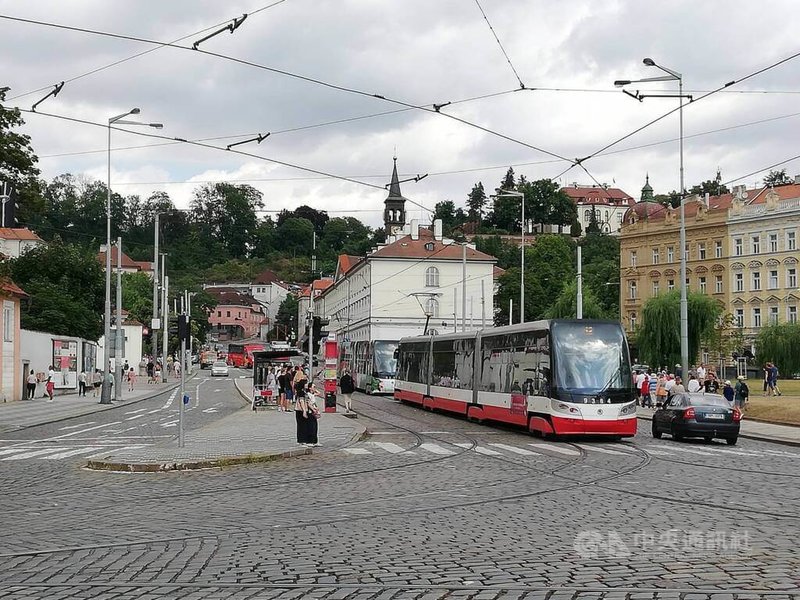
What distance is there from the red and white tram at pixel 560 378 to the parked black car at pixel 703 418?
7.54ft

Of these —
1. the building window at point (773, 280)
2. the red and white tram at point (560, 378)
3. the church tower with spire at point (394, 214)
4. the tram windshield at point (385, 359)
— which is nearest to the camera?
the red and white tram at point (560, 378)

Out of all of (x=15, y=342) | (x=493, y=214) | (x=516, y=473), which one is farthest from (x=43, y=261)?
(x=493, y=214)

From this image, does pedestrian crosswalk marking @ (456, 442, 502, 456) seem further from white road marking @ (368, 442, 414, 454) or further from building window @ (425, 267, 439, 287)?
building window @ (425, 267, 439, 287)

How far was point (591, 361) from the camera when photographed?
26297 millimetres

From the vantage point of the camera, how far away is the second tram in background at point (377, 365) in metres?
59.6

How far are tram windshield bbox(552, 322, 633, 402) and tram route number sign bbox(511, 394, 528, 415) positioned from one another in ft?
8.96

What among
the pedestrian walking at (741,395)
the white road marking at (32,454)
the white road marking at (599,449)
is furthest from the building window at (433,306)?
the white road marking at (32,454)

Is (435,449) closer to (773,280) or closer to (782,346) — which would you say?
(782,346)

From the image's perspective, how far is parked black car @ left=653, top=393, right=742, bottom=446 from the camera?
2744 cm

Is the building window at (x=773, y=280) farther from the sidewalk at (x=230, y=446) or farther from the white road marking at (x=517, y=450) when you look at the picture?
the white road marking at (x=517, y=450)

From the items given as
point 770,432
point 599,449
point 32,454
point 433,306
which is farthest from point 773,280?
point 32,454

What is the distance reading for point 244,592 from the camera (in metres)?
8.29

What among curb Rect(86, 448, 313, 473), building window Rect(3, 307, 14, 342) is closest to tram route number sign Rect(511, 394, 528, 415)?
curb Rect(86, 448, 313, 473)

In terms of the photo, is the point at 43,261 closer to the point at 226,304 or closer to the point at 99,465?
the point at 99,465
